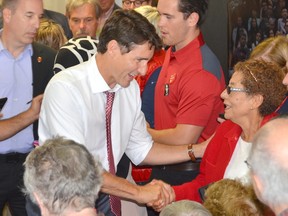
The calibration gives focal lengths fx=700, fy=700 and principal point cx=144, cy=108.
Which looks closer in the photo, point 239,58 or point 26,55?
point 26,55

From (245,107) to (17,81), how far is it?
4.92ft

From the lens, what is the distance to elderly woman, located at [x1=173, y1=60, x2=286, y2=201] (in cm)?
389

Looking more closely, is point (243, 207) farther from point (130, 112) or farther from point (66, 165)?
point (130, 112)

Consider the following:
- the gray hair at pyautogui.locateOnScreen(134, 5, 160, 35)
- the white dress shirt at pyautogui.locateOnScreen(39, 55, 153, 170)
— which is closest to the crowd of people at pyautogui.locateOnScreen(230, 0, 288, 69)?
the gray hair at pyautogui.locateOnScreen(134, 5, 160, 35)

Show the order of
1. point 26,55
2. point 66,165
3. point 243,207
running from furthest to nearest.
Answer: point 26,55 → point 243,207 → point 66,165

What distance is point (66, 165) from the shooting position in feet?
8.54

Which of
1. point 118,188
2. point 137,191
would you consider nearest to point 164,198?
point 137,191

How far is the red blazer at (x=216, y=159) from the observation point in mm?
3973

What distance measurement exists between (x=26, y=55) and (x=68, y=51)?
0.93 feet

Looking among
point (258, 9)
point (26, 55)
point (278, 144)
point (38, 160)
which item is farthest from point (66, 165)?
point (258, 9)

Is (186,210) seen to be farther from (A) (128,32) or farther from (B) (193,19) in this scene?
(B) (193,19)

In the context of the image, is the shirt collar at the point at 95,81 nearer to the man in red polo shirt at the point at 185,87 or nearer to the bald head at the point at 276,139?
the man in red polo shirt at the point at 185,87

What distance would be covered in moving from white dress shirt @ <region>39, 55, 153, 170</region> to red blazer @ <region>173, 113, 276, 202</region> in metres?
0.45

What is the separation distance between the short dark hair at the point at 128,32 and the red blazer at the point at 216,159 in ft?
2.14
